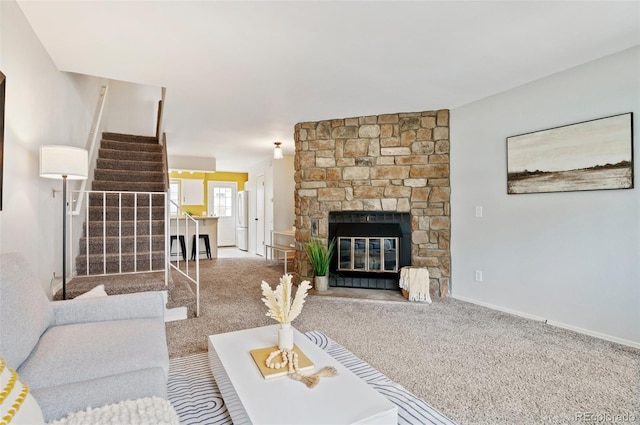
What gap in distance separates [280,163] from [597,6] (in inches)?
224

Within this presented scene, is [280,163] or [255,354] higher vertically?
[280,163]

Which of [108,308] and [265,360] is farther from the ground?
[108,308]

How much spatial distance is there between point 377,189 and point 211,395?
3.23m

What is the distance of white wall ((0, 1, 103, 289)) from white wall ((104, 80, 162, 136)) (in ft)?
10.1

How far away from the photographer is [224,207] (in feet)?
32.7

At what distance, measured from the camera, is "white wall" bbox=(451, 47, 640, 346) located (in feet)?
8.88

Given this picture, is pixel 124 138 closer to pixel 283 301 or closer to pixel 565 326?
pixel 283 301

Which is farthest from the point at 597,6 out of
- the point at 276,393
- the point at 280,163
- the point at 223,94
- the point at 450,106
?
the point at 280,163

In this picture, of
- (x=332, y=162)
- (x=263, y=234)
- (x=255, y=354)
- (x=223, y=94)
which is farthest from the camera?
(x=263, y=234)

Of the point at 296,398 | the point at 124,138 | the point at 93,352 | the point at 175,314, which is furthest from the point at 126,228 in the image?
the point at 296,398

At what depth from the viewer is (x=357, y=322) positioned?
127 inches

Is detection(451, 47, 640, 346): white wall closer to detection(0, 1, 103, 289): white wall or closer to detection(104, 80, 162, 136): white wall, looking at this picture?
detection(0, 1, 103, 289): white wall

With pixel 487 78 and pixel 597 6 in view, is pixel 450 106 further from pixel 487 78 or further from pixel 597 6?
pixel 597 6

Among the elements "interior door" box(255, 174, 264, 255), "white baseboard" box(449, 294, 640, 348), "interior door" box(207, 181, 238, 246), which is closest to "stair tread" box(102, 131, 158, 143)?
"interior door" box(255, 174, 264, 255)
